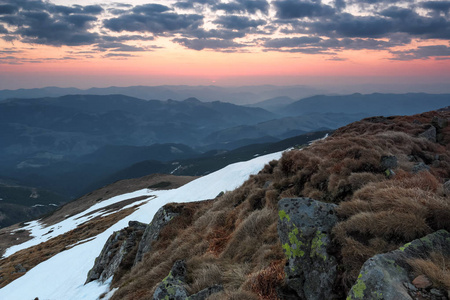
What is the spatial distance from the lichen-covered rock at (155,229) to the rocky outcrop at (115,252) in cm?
131

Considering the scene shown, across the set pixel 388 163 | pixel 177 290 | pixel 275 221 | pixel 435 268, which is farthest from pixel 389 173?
pixel 177 290

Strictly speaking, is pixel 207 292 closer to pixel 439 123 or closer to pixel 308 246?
pixel 308 246

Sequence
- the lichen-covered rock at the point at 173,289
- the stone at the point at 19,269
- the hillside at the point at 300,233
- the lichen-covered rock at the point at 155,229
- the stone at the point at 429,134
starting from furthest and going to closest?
the stone at the point at 19,269 → the stone at the point at 429,134 → the lichen-covered rock at the point at 155,229 → the lichen-covered rock at the point at 173,289 → the hillside at the point at 300,233

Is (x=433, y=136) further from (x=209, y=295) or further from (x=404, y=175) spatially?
(x=209, y=295)

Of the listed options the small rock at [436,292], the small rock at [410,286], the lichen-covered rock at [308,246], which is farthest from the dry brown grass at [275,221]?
the small rock at [436,292]

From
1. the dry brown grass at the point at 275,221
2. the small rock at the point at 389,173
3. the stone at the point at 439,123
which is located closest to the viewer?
the dry brown grass at the point at 275,221

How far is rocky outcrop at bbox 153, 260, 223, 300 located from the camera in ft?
22.7

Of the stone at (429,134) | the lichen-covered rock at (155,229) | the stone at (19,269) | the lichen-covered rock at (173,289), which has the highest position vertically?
the stone at (429,134)

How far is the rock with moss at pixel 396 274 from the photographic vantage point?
13.7ft

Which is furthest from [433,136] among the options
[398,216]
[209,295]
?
[209,295]

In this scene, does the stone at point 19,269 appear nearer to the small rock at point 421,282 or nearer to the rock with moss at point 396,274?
the rock with moss at point 396,274

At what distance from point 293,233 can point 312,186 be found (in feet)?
14.8

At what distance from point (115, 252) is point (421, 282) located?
17.1 m

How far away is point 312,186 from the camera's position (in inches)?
426
